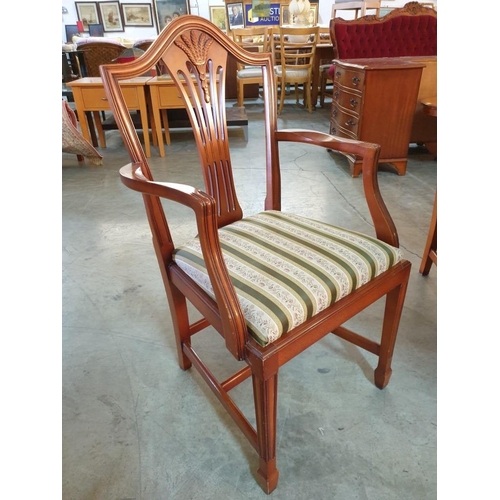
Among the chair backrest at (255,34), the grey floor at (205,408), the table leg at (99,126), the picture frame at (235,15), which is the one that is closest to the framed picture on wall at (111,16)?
the picture frame at (235,15)

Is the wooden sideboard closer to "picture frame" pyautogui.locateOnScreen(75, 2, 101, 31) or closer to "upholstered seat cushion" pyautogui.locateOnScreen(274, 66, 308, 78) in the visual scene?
"upholstered seat cushion" pyautogui.locateOnScreen(274, 66, 308, 78)

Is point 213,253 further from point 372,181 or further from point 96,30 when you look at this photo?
point 96,30

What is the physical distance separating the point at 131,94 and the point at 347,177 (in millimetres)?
2126

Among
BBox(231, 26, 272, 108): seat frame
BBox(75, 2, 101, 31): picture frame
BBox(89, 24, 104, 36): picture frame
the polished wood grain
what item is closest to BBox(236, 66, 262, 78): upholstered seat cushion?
BBox(231, 26, 272, 108): seat frame

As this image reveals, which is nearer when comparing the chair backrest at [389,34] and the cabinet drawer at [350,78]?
the cabinet drawer at [350,78]

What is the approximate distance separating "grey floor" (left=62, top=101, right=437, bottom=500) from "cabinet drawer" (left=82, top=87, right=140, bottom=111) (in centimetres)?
196

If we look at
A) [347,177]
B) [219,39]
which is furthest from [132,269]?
[347,177]

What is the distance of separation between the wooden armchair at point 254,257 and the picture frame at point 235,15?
25.7ft

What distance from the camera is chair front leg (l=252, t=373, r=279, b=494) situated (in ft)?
2.58

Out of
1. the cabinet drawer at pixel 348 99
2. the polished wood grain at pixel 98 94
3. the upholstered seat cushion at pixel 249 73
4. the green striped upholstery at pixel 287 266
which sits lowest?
the green striped upholstery at pixel 287 266

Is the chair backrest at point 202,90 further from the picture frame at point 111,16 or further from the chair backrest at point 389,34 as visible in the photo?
the picture frame at point 111,16

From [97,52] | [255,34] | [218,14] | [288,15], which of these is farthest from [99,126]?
[218,14]

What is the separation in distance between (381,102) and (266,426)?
2.58 m

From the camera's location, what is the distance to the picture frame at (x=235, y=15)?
7664mm
